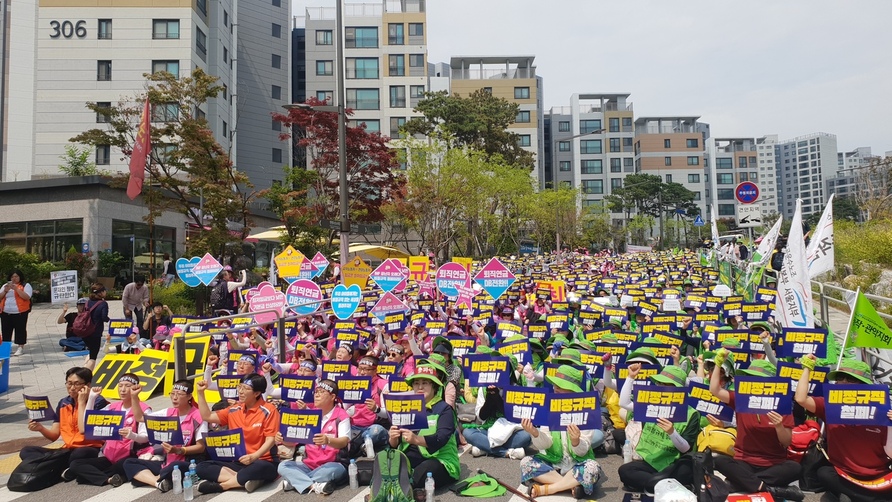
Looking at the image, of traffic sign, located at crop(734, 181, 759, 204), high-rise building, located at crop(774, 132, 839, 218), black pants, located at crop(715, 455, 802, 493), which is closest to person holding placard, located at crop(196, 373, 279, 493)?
black pants, located at crop(715, 455, 802, 493)

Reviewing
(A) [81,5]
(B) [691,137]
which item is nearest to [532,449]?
(A) [81,5]

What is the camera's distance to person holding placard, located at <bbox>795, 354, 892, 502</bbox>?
563cm

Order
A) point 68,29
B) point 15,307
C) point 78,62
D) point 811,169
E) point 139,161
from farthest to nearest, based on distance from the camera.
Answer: point 811,169 → point 68,29 → point 78,62 → point 139,161 → point 15,307

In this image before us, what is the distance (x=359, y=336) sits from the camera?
446 inches

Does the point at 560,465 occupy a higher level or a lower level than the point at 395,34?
lower

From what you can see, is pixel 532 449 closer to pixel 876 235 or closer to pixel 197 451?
pixel 197 451

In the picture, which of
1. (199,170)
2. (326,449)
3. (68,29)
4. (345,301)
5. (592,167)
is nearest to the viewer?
(326,449)

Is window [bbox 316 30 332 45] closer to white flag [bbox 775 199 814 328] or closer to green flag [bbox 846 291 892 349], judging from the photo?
white flag [bbox 775 199 814 328]

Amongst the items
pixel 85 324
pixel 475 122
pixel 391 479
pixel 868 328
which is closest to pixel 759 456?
pixel 868 328

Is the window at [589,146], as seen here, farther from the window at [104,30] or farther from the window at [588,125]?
the window at [104,30]

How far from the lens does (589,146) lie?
90.2 m

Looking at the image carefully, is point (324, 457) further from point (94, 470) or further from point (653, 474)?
point (653, 474)

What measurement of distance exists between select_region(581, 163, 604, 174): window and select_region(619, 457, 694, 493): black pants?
86783mm

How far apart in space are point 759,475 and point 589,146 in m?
87.2
